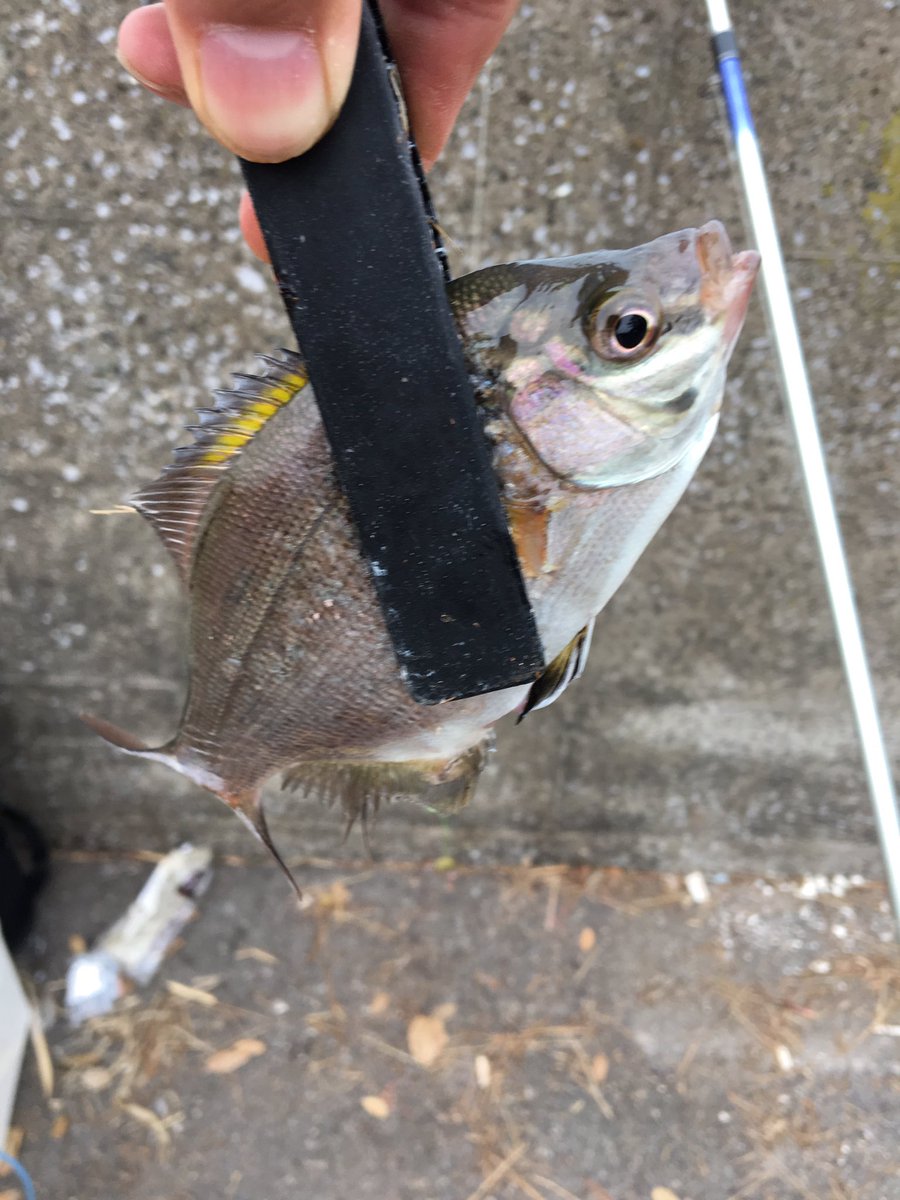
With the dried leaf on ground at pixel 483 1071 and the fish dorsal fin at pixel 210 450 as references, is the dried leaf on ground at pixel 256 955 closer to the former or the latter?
the dried leaf on ground at pixel 483 1071

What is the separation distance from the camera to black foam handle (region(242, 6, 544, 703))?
0.67 meters

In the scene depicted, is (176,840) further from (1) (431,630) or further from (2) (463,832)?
(1) (431,630)

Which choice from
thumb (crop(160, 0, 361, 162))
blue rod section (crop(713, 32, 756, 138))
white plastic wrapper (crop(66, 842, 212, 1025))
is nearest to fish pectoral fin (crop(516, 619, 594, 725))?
thumb (crop(160, 0, 361, 162))

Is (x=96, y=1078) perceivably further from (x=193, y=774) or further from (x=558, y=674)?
(x=558, y=674)

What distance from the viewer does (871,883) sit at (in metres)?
2.41

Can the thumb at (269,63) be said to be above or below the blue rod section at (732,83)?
above

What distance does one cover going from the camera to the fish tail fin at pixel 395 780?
1.04 metres

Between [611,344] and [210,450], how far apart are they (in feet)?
1.51

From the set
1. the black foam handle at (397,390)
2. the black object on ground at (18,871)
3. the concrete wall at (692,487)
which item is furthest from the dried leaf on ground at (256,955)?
the black foam handle at (397,390)

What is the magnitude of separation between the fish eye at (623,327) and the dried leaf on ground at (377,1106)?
203 cm

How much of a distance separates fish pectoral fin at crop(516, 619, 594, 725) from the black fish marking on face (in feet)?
0.84

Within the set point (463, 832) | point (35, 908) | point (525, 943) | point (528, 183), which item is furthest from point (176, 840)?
point (528, 183)

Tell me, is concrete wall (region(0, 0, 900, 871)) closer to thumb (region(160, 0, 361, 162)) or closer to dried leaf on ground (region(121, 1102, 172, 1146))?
dried leaf on ground (region(121, 1102, 172, 1146))

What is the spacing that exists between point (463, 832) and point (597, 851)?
0.42m
